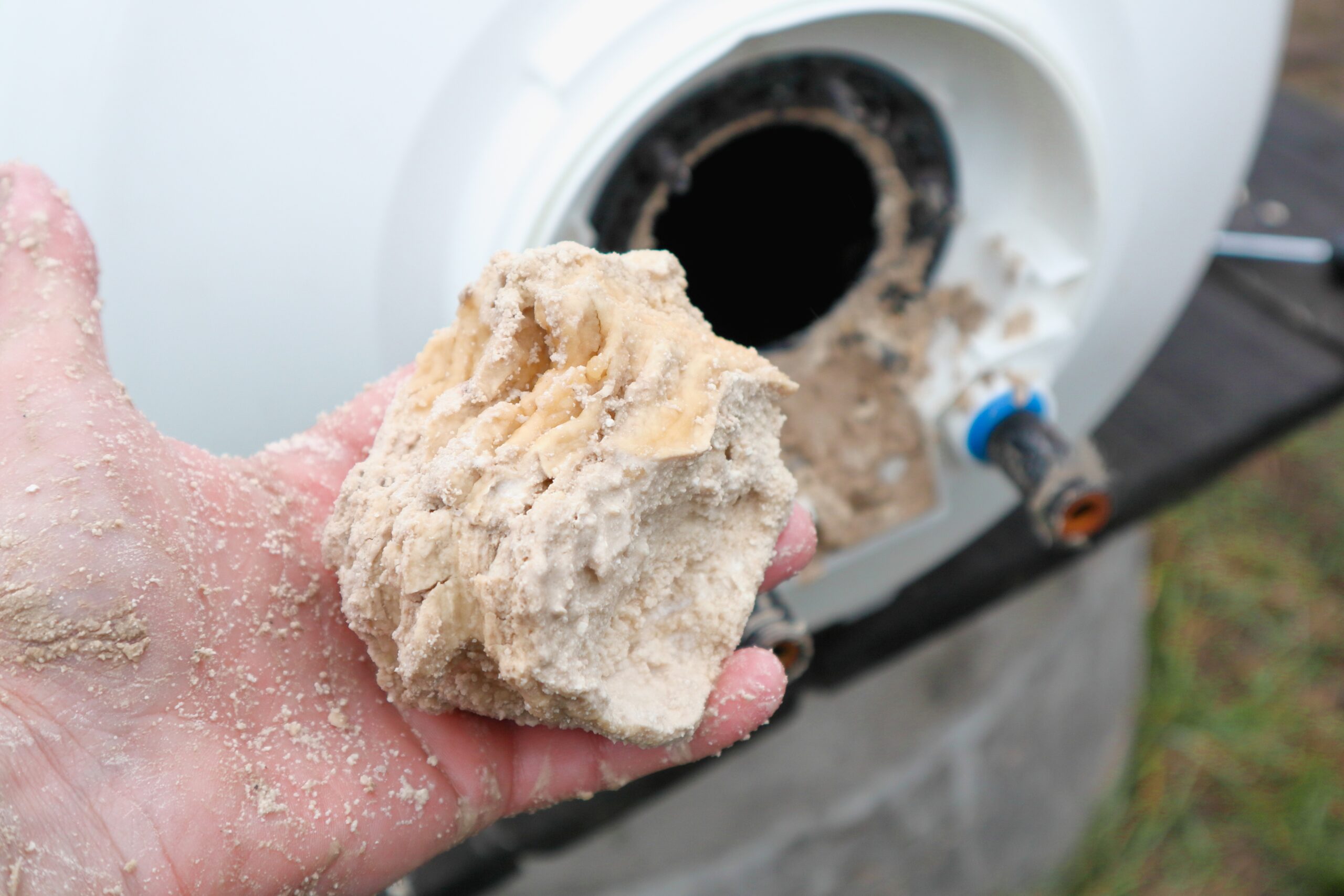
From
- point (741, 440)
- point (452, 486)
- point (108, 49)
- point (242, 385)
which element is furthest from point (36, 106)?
point (741, 440)

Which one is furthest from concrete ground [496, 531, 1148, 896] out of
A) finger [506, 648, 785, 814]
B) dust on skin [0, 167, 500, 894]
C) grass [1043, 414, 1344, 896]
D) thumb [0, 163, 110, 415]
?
thumb [0, 163, 110, 415]

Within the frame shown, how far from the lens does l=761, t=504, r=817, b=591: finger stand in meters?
0.79

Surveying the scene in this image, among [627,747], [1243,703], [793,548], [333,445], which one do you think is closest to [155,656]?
[333,445]

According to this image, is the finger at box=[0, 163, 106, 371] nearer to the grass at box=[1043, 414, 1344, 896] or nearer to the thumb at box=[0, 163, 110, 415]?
the thumb at box=[0, 163, 110, 415]

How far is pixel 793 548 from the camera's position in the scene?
789mm

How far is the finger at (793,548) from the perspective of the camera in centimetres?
79

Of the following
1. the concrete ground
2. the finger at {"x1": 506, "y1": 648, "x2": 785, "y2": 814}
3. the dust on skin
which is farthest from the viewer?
the concrete ground

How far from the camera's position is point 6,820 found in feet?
1.87

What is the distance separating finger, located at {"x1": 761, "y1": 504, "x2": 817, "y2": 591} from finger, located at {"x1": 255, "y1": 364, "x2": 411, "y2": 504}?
34cm

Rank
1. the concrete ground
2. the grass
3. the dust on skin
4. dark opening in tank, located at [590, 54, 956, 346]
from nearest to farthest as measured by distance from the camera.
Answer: the dust on skin → dark opening in tank, located at [590, 54, 956, 346] → the concrete ground → the grass

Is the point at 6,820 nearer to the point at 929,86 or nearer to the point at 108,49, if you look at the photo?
the point at 108,49

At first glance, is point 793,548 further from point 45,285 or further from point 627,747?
point 45,285

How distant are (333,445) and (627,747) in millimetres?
349

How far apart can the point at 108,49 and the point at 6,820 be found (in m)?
0.53
